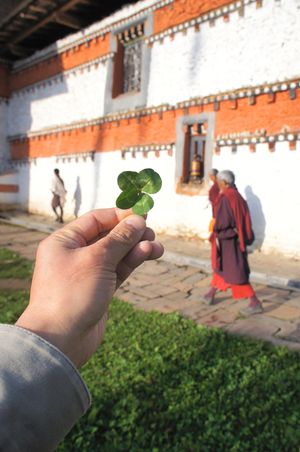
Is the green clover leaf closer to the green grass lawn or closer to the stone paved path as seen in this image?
the green grass lawn

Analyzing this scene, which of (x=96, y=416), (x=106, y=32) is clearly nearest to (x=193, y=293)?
(x=96, y=416)

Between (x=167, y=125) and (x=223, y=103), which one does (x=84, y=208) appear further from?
(x=223, y=103)

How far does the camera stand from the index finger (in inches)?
51.5

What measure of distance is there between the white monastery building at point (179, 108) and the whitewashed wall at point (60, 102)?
5 cm

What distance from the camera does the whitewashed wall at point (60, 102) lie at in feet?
35.6

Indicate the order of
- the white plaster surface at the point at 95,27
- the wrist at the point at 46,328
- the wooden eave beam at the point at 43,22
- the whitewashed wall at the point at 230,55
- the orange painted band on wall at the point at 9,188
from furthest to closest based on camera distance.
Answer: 1. the orange painted band on wall at the point at 9,188
2. the wooden eave beam at the point at 43,22
3. the white plaster surface at the point at 95,27
4. the whitewashed wall at the point at 230,55
5. the wrist at the point at 46,328

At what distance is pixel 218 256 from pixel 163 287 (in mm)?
1182

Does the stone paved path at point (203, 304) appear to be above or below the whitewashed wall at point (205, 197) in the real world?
Result: below

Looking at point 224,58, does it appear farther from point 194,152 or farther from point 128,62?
point 128,62

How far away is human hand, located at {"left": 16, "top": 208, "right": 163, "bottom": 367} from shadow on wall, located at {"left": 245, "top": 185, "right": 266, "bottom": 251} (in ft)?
20.2

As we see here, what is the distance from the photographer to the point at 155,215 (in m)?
9.39

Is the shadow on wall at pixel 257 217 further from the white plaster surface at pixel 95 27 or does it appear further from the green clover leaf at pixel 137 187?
the green clover leaf at pixel 137 187

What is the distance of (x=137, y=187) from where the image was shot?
1.57m

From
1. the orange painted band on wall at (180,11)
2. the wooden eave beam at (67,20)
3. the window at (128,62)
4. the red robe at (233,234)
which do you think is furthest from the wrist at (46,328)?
the wooden eave beam at (67,20)
